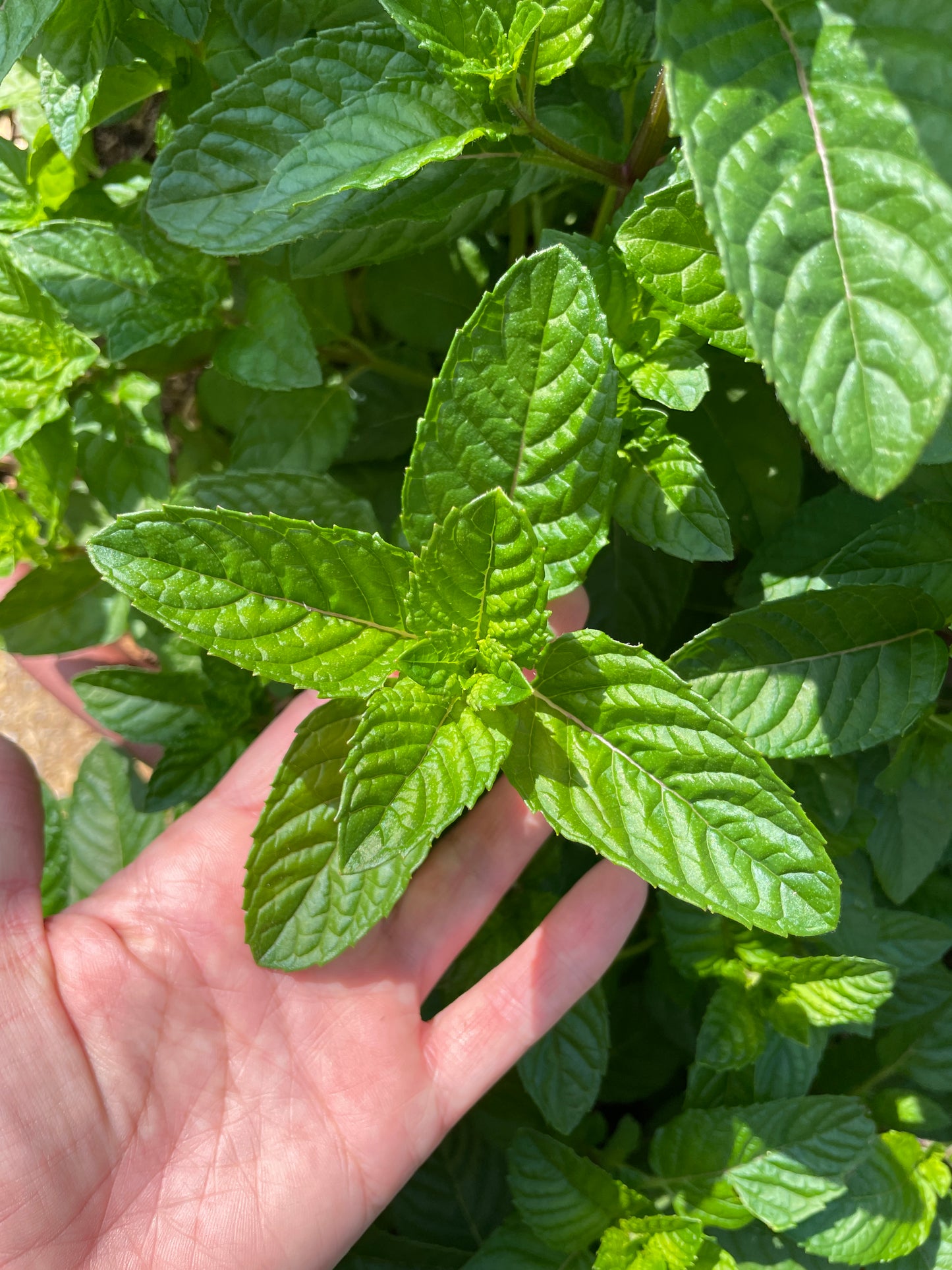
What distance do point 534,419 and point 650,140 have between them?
0.41 m

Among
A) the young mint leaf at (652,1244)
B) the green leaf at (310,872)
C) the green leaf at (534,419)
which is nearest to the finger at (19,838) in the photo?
the green leaf at (310,872)

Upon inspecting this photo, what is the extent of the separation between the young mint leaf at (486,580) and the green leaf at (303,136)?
391 mm

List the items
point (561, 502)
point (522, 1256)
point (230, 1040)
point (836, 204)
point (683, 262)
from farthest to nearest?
point (522, 1256) → point (230, 1040) → point (561, 502) → point (683, 262) → point (836, 204)

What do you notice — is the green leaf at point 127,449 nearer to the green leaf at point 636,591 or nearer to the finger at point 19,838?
the finger at point 19,838

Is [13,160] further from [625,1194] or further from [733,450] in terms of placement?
[625,1194]

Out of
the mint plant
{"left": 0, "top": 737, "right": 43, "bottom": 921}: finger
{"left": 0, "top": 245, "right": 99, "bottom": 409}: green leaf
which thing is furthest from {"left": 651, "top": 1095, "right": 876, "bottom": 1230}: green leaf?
{"left": 0, "top": 245, "right": 99, "bottom": 409}: green leaf

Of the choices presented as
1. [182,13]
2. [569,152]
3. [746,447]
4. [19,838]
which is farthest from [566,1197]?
[182,13]

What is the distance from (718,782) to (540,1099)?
87cm

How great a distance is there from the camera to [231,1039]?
1.43m

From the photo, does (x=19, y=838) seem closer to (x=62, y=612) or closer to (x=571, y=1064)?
(x=62, y=612)

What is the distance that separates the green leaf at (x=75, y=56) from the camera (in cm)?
120

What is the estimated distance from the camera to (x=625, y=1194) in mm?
1587

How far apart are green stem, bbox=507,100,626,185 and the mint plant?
1cm

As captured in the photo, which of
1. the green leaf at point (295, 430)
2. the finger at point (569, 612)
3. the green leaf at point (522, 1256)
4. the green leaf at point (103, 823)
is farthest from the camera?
the green leaf at point (103, 823)
